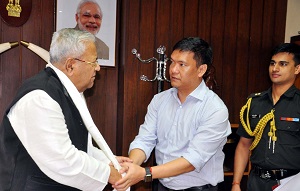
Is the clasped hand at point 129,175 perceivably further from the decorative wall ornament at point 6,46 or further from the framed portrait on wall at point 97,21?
the decorative wall ornament at point 6,46

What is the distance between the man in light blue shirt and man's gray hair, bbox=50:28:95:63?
658mm

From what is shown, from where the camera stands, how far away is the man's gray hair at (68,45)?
1425 mm

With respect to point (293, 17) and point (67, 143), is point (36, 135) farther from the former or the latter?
point (293, 17)

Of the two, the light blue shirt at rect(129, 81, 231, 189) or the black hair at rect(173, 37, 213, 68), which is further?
the black hair at rect(173, 37, 213, 68)

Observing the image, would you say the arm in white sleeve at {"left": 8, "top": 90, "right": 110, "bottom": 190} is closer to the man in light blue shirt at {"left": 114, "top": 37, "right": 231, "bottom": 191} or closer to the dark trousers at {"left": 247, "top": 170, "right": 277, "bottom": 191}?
the man in light blue shirt at {"left": 114, "top": 37, "right": 231, "bottom": 191}

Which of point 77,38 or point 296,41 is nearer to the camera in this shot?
point 77,38

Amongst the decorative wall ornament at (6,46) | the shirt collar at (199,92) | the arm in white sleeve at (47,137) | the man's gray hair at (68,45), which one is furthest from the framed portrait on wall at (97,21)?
the arm in white sleeve at (47,137)

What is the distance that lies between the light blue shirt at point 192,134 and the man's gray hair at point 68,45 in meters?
0.78

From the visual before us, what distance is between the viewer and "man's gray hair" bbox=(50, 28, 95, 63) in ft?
4.67

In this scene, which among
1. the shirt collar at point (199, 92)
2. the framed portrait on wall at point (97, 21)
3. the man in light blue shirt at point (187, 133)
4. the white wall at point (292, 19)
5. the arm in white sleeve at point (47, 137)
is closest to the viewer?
the arm in white sleeve at point (47, 137)

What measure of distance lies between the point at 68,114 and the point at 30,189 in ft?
1.15

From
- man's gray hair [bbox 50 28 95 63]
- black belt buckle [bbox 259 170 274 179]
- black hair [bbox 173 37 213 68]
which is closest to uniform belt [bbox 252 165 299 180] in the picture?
black belt buckle [bbox 259 170 274 179]

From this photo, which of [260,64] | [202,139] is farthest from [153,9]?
[202,139]

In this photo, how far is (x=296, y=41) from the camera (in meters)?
3.01
